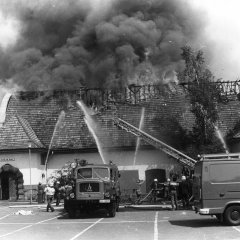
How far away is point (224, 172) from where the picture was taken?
15.5 m

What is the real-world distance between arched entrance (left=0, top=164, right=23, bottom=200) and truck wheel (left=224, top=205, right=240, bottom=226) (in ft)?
66.8

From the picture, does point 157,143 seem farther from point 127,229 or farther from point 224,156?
point 127,229

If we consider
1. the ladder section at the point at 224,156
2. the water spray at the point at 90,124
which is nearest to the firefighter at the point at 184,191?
the ladder section at the point at 224,156

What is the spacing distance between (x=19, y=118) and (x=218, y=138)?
14.2 metres

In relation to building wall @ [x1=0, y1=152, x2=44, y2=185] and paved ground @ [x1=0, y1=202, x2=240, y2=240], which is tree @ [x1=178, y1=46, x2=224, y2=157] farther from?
paved ground @ [x1=0, y1=202, x2=240, y2=240]

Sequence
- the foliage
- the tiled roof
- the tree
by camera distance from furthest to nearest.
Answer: the tiled roof, the foliage, the tree

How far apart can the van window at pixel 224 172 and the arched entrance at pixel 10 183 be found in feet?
66.1

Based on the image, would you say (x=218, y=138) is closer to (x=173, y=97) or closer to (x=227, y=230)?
(x=173, y=97)

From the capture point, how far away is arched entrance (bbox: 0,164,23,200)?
3319 cm

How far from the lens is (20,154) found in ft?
109

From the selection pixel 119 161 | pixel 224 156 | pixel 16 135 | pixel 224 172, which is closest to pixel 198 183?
pixel 224 172

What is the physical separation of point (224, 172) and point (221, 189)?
0.54 metres

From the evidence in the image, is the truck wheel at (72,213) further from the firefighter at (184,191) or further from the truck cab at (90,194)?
the firefighter at (184,191)

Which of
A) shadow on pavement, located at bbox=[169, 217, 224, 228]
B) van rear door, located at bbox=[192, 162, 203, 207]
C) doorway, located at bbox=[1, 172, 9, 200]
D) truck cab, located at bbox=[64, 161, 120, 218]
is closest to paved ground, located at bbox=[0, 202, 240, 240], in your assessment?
shadow on pavement, located at bbox=[169, 217, 224, 228]
